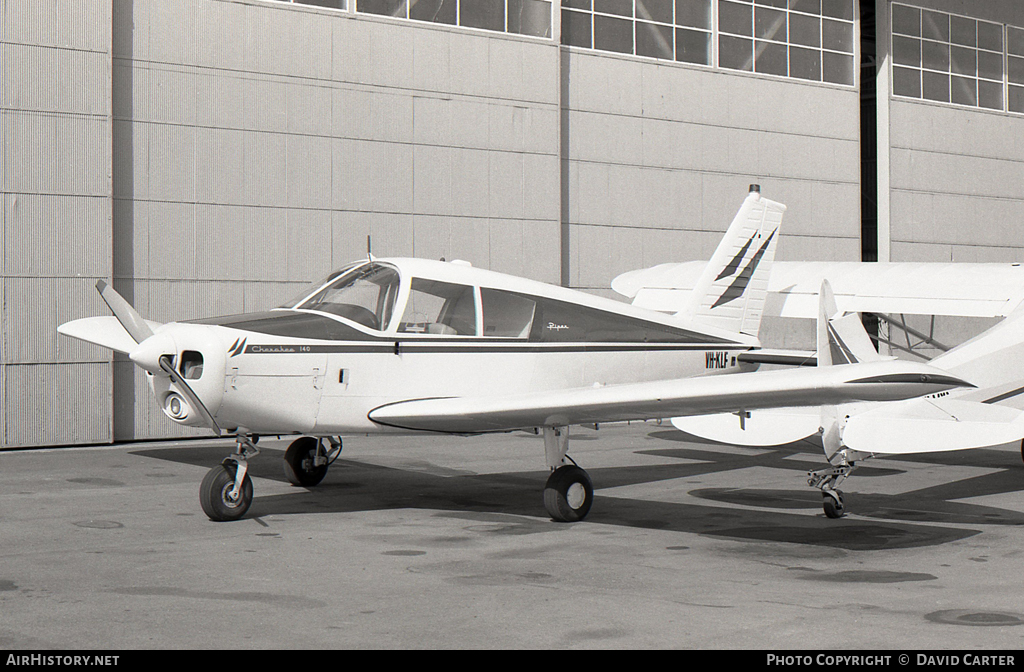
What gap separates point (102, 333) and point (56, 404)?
3412mm

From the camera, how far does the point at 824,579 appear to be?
6602 millimetres

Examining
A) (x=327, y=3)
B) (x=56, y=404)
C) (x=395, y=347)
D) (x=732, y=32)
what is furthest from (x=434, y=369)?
(x=732, y=32)

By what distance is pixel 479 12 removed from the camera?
1786 centimetres

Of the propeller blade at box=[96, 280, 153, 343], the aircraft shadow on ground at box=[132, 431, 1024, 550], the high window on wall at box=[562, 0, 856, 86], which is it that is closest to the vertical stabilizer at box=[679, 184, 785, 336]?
the aircraft shadow on ground at box=[132, 431, 1024, 550]

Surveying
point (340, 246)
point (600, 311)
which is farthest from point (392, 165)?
point (600, 311)

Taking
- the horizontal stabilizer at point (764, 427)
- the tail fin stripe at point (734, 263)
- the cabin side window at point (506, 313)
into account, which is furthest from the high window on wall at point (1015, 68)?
the cabin side window at point (506, 313)

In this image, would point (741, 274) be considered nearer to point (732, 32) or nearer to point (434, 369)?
point (434, 369)

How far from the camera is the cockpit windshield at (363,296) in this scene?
890 cm

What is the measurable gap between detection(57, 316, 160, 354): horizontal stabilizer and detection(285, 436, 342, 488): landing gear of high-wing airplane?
1901mm

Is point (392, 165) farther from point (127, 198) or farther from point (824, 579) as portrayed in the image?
point (824, 579)

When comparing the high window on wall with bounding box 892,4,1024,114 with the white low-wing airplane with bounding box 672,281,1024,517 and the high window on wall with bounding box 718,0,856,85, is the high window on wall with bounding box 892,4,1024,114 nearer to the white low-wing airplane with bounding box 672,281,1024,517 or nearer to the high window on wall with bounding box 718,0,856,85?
the high window on wall with bounding box 718,0,856,85

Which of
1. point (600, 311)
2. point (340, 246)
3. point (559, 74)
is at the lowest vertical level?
point (600, 311)

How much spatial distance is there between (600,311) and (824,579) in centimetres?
388

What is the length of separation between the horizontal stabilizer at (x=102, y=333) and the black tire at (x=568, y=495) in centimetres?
456
